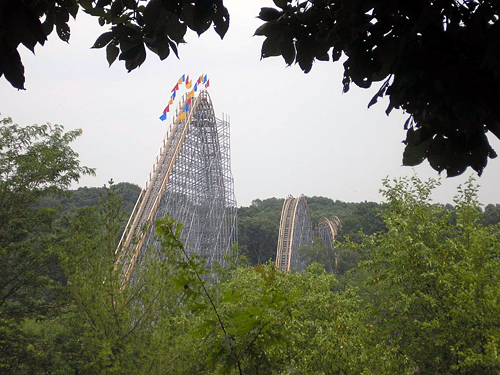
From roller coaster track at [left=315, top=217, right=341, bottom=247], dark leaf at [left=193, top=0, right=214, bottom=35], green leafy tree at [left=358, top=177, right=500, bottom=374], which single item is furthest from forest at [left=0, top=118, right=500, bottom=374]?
roller coaster track at [left=315, top=217, right=341, bottom=247]

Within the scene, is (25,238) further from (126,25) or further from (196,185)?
(196,185)

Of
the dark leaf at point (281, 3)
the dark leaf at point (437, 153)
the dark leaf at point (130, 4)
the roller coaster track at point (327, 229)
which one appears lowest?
the dark leaf at point (437, 153)

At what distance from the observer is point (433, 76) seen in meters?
1.16

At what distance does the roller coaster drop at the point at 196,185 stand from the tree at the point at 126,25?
43.8 ft

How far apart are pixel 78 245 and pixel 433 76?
6376 mm

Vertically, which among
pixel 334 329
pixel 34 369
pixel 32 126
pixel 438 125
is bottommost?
pixel 34 369

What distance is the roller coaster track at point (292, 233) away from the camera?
2743cm

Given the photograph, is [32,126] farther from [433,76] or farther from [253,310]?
[433,76]

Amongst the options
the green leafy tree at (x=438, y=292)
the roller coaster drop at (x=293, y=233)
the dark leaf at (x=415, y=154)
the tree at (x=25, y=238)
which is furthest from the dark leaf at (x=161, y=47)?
the roller coaster drop at (x=293, y=233)

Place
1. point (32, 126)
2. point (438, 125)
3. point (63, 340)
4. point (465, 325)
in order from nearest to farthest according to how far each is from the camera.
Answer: point (438, 125)
point (465, 325)
point (63, 340)
point (32, 126)

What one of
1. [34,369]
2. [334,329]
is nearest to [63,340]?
[34,369]

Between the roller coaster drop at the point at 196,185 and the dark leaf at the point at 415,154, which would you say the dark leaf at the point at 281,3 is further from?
the roller coaster drop at the point at 196,185

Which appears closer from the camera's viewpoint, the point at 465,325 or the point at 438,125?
the point at 438,125

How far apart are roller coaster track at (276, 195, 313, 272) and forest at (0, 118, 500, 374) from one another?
62.2 ft
